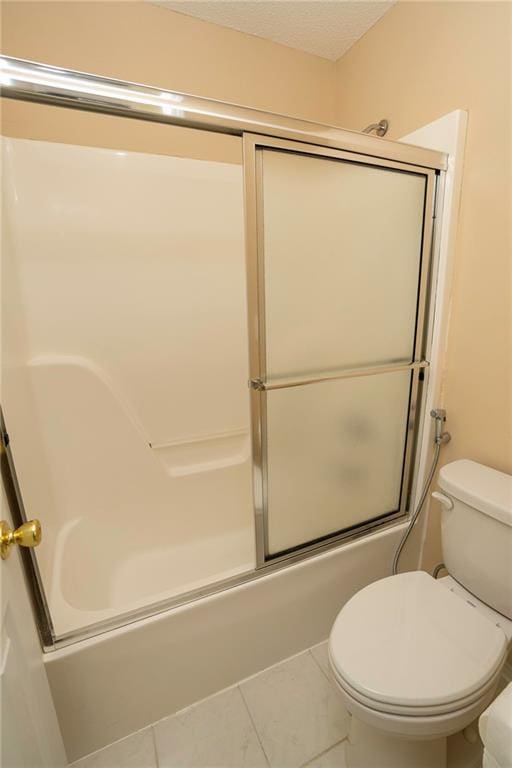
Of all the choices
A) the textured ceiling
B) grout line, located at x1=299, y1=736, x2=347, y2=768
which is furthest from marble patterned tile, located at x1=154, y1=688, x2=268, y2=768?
the textured ceiling

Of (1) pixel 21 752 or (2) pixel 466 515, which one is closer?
(1) pixel 21 752

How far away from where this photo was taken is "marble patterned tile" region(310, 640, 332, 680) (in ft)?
4.29

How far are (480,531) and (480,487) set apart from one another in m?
0.13

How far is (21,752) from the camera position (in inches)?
23.9

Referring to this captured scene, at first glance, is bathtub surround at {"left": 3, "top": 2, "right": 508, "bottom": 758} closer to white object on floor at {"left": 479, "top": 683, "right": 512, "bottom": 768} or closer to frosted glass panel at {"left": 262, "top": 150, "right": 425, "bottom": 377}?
frosted glass panel at {"left": 262, "top": 150, "right": 425, "bottom": 377}

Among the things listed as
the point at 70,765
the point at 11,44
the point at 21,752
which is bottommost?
the point at 70,765

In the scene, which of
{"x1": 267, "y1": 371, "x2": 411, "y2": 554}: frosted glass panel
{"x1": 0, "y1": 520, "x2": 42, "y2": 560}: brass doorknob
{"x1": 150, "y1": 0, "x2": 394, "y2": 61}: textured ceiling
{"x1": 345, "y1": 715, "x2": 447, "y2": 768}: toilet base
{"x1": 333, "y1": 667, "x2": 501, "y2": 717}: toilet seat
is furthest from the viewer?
{"x1": 150, "y1": 0, "x2": 394, "y2": 61}: textured ceiling

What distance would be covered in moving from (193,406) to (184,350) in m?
0.28

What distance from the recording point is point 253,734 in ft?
3.63

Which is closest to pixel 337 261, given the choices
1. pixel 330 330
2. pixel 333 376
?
pixel 330 330

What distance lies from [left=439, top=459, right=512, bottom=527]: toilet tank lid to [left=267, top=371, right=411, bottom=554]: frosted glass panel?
0.30 meters

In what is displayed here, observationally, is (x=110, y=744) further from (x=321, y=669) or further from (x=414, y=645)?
(x=414, y=645)

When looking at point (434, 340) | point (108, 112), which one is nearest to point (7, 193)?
point (108, 112)

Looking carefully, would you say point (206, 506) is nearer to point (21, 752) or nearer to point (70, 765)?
point (70, 765)
